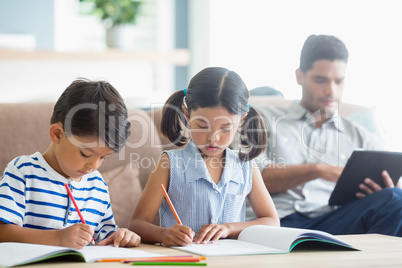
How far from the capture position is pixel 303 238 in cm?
121

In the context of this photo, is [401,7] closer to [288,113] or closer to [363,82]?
[363,82]

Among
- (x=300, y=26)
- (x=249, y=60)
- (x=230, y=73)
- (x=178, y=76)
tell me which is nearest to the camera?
(x=230, y=73)

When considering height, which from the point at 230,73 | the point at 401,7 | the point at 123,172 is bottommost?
the point at 123,172

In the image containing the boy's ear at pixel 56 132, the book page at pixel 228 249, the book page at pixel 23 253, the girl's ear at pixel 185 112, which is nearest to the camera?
the book page at pixel 23 253

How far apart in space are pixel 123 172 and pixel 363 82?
4.94 feet

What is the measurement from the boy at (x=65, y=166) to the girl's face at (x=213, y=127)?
8.4 inches

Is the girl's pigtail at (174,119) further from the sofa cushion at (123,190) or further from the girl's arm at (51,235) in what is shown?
the girl's arm at (51,235)

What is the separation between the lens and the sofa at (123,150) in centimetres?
184

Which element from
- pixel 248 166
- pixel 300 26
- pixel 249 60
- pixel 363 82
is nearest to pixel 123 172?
pixel 248 166

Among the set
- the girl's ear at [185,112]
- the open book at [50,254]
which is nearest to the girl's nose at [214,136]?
the girl's ear at [185,112]

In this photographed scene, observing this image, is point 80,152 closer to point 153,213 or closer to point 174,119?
point 153,213

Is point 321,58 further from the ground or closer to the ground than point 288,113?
further from the ground

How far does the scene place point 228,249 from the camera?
117cm

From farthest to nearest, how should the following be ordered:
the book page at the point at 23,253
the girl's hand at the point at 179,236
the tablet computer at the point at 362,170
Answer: the tablet computer at the point at 362,170 < the girl's hand at the point at 179,236 < the book page at the point at 23,253
